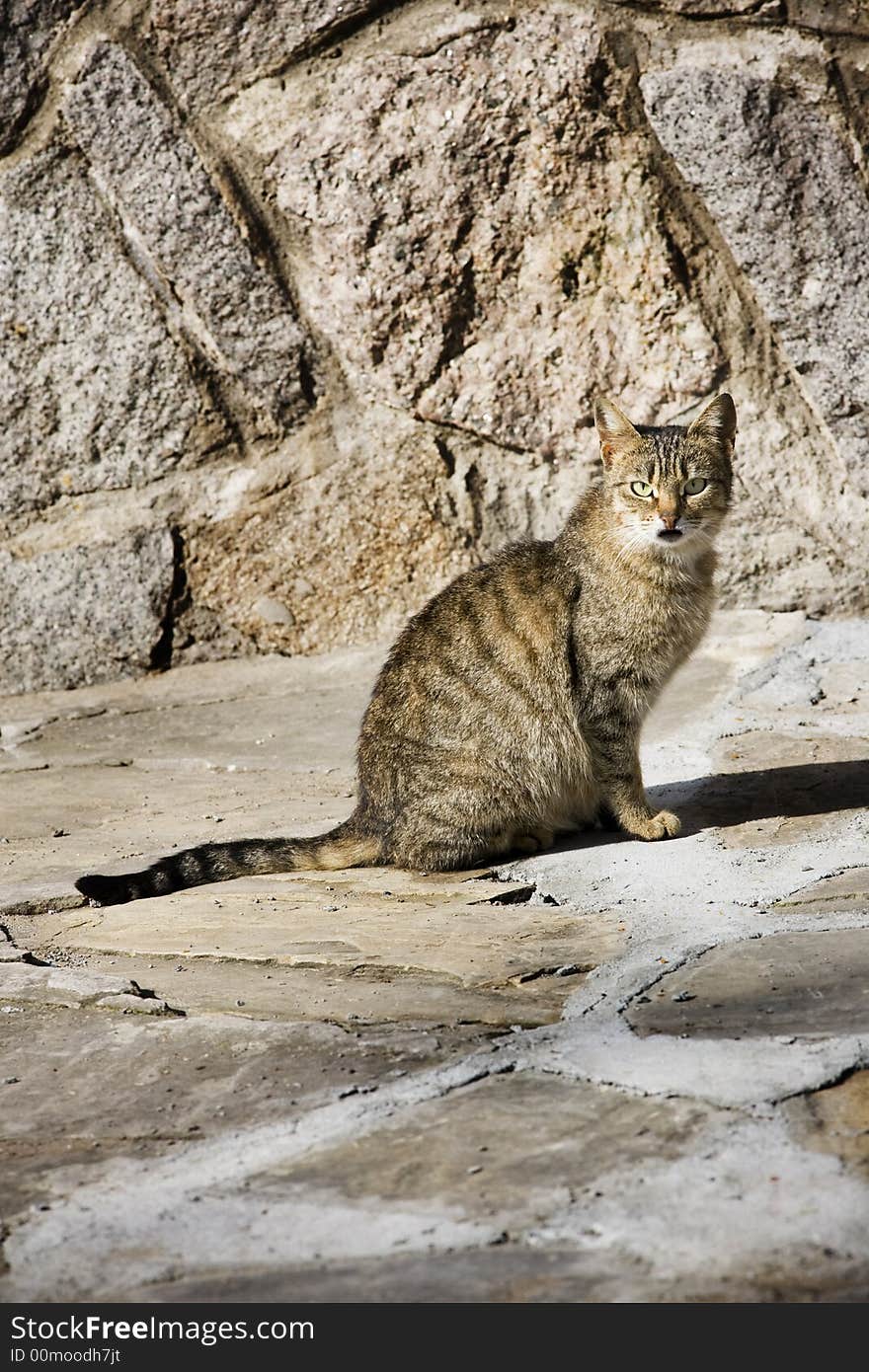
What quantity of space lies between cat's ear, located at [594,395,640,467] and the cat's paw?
109 cm

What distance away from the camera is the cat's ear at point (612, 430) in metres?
4.38

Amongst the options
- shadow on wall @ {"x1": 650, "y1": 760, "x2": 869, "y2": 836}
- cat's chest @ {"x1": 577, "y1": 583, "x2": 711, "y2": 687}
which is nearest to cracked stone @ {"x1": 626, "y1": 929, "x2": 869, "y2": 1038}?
shadow on wall @ {"x1": 650, "y1": 760, "x2": 869, "y2": 836}

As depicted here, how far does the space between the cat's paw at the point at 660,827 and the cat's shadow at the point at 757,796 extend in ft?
0.11

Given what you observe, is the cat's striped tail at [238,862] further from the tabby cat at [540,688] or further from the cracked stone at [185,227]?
the cracked stone at [185,227]

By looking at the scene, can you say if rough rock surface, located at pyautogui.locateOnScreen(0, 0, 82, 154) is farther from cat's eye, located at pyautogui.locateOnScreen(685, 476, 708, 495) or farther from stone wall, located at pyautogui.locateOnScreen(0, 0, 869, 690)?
cat's eye, located at pyautogui.locateOnScreen(685, 476, 708, 495)

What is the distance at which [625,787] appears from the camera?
4.02 m

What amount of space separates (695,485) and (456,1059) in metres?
2.29

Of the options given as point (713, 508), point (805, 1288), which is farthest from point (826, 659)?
point (805, 1288)

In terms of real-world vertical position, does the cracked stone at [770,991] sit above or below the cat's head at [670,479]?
below

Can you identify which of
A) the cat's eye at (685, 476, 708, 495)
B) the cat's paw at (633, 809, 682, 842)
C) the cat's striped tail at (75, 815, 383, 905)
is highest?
the cat's eye at (685, 476, 708, 495)

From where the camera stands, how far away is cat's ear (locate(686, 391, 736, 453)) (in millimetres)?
4324

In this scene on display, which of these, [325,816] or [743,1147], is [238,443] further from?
[743,1147]

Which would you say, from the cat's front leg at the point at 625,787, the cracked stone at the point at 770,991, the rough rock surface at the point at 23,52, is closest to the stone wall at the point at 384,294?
the rough rock surface at the point at 23,52

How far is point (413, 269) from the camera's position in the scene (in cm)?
563
